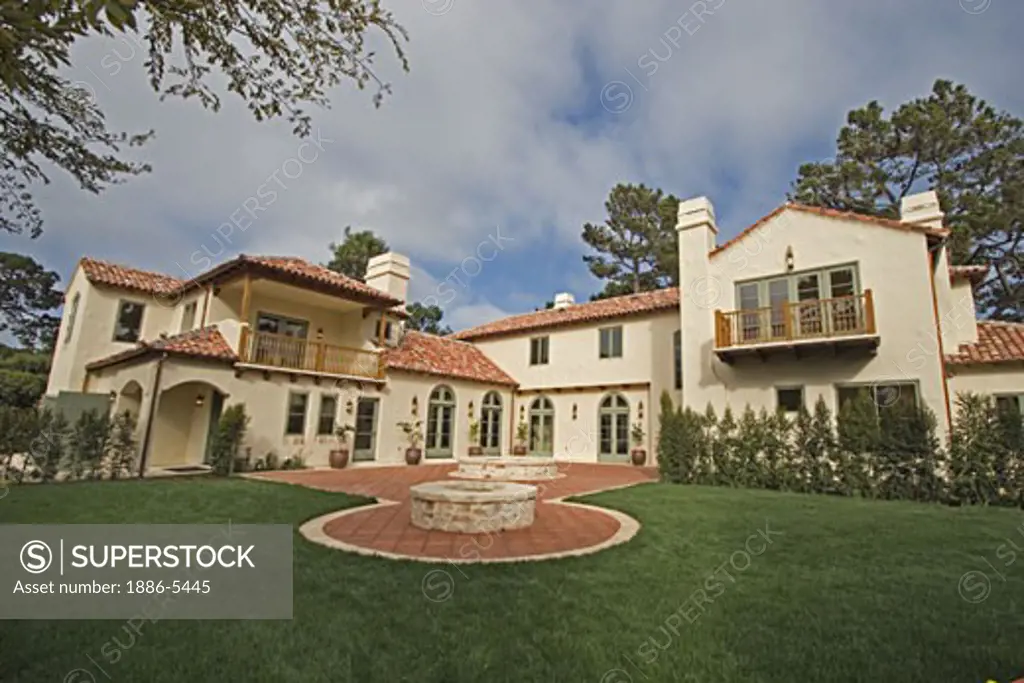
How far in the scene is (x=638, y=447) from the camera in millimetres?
17156

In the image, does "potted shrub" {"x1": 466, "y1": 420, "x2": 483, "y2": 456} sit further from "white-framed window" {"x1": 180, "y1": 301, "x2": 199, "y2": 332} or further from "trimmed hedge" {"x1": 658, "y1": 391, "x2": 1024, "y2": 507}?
"white-framed window" {"x1": 180, "y1": 301, "x2": 199, "y2": 332}

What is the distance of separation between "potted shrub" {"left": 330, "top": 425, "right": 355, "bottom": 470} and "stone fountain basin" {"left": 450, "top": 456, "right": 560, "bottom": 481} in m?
3.72

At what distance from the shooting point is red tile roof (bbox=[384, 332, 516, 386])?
17.3 m

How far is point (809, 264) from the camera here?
12977 mm

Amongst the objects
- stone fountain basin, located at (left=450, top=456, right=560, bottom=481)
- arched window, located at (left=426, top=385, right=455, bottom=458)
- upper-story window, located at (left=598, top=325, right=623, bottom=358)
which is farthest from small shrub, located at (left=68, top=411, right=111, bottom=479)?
upper-story window, located at (left=598, top=325, right=623, bottom=358)

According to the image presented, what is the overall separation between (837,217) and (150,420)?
16993 mm

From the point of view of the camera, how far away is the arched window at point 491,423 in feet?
63.9

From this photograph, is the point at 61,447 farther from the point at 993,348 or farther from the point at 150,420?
the point at 993,348

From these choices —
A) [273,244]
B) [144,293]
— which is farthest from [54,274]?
[273,244]

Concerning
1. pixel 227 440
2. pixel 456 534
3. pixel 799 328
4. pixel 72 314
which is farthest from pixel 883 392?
pixel 72 314

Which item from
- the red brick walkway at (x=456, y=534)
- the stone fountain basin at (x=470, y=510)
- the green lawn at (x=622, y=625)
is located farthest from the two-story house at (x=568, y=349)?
the stone fountain basin at (x=470, y=510)

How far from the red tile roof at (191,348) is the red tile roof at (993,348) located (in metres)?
17.5

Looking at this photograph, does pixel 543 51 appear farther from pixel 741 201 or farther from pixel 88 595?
pixel 741 201

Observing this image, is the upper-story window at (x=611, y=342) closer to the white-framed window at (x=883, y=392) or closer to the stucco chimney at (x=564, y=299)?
the stucco chimney at (x=564, y=299)
